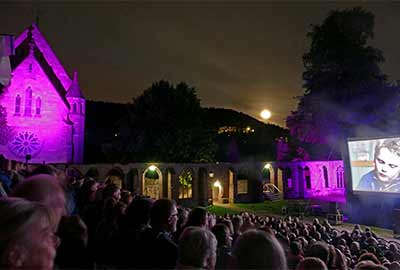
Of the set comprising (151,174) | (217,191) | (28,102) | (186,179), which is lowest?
(217,191)

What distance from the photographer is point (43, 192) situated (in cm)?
226

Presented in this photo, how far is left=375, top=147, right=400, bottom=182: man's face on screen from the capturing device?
45.1ft

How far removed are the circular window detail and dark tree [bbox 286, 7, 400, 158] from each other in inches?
873

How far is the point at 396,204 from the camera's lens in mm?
16156

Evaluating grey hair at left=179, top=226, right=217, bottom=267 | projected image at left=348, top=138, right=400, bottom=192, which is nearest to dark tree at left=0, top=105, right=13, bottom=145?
projected image at left=348, top=138, right=400, bottom=192

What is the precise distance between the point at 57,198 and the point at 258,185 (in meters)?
29.7

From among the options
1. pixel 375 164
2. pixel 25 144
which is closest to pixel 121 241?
pixel 375 164

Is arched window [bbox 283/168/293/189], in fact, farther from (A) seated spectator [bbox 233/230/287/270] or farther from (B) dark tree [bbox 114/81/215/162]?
(A) seated spectator [bbox 233/230/287/270]

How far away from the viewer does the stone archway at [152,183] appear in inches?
1040

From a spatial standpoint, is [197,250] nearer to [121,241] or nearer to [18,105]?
[121,241]

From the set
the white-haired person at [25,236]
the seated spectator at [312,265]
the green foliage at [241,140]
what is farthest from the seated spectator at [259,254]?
the green foliage at [241,140]

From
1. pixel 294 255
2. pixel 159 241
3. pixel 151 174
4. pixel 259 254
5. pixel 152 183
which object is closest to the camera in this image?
pixel 259 254

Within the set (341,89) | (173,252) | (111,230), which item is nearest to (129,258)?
(173,252)

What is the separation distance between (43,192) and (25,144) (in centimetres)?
2645
